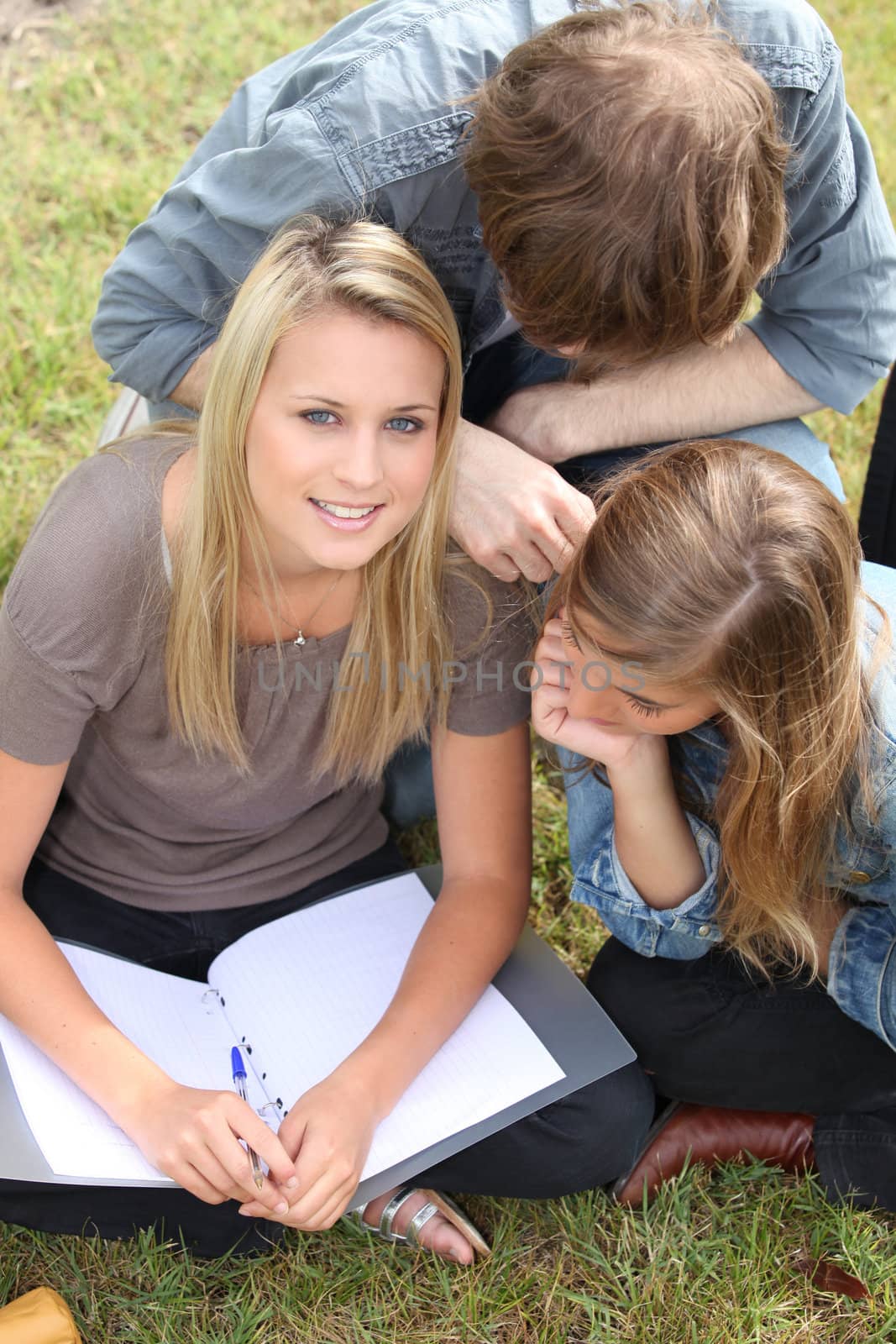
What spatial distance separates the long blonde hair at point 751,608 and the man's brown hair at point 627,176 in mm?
191

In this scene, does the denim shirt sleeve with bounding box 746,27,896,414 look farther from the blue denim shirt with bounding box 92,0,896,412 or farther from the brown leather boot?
the brown leather boot

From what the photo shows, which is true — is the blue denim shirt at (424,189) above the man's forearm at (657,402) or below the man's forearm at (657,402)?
above

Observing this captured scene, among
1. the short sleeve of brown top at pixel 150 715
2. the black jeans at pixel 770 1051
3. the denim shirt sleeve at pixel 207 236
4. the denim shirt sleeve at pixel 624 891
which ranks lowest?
the black jeans at pixel 770 1051

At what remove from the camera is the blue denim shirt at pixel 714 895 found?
5.76 ft

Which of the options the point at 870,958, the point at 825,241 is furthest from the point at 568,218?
the point at 870,958

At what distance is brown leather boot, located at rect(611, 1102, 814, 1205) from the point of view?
1.90 m

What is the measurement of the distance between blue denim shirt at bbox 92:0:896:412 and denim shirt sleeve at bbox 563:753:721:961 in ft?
2.28

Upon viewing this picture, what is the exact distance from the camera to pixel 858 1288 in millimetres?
1766

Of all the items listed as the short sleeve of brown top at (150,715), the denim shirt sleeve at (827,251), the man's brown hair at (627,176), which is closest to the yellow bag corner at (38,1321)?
the short sleeve of brown top at (150,715)

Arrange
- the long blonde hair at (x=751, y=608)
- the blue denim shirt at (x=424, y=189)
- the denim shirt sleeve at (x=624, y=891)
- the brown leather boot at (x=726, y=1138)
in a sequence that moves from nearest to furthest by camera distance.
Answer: the long blonde hair at (x=751, y=608) → the blue denim shirt at (x=424, y=189) → the denim shirt sleeve at (x=624, y=891) → the brown leather boot at (x=726, y=1138)

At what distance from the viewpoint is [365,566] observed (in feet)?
5.83

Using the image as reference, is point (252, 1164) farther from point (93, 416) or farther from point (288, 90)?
point (93, 416)

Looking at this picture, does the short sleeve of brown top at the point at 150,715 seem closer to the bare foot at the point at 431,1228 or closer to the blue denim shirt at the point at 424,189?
the blue denim shirt at the point at 424,189

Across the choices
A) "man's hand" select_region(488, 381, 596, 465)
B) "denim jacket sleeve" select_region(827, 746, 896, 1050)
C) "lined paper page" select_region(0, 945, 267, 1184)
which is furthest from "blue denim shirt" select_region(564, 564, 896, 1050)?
"lined paper page" select_region(0, 945, 267, 1184)
